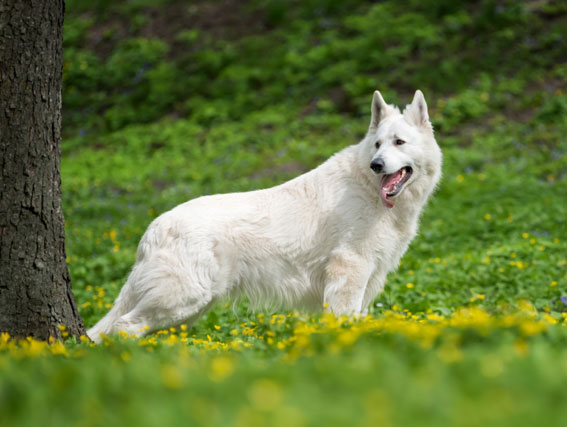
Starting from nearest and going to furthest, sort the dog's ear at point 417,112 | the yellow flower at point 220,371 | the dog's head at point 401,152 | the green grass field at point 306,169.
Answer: the green grass field at point 306,169
the yellow flower at point 220,371
the dog's head at point 401,152
the dog's ear at point 417,112

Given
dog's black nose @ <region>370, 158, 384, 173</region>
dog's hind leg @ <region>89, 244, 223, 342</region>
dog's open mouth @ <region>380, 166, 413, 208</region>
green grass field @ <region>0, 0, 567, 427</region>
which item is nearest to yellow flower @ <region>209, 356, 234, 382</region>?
green grass field @ <region>0, 0, 567, 427</region>

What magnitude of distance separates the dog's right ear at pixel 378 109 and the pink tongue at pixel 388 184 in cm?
49

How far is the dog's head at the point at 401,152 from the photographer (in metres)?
5.51

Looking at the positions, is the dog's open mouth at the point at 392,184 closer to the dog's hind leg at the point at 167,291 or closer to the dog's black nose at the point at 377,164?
the dog's black nose at the point at 377,164

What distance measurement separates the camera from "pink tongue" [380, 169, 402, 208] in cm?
556

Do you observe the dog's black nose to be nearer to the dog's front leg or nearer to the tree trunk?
the dog's front leg

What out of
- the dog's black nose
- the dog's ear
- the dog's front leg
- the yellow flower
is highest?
the dog's ear

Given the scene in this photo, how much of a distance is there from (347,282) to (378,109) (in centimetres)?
156

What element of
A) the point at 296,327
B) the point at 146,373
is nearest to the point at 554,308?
the point at 296,327

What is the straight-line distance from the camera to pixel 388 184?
557 cm

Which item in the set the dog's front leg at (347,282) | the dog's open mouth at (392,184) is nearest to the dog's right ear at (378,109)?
the dog's open mouth at (392,184)

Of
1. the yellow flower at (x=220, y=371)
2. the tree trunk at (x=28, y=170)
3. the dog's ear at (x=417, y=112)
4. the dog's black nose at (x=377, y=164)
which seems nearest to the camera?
the yellow flower at (x=220, y=371)

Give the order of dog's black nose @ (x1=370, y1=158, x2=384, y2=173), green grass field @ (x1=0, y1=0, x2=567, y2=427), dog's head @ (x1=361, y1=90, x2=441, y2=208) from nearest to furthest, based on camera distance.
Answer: green grass field @ (x1=0, y1=0, x2=567, y2=427) → dog's black nose @ (x1=370, y1=158, x2=384, y2=173) → dog's head @ (x1=361, y1=90, x2=441, y2=208)

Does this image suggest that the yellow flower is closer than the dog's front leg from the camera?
Yes
